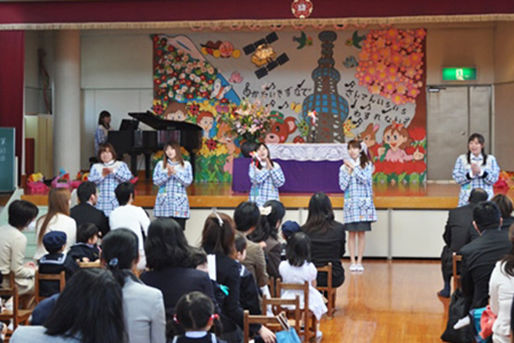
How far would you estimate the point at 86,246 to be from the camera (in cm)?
562

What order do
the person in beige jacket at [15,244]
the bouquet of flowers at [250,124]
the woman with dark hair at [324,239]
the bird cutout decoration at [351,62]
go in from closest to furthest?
Result: 1. the person in beige jacket at [15,244]
2. the woman with dark hair at [324,239]
3. the bouquet of flowers at [250,124]
4. the bird cutout decoration at [351,62]

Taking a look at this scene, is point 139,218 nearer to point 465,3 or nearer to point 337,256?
point 337,256

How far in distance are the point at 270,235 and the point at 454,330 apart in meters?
1.50

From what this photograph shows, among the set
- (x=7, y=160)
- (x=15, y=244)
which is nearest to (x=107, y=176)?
(x=7, y=160)

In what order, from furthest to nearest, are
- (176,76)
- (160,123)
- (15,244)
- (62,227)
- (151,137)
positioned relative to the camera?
(176,76), (160,123), (151,137), (62,227), (15,244)

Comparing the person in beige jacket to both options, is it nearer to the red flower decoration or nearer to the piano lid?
the piano lid

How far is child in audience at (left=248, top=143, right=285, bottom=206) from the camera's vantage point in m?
8.97

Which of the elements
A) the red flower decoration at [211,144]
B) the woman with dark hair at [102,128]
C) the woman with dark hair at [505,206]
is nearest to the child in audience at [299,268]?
the woman with dark hair at [505,206]

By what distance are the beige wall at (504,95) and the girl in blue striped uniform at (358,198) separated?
17.4ft

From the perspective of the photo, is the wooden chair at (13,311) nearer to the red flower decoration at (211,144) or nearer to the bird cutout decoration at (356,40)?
the red flower decoration at (211,144)

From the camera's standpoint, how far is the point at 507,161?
13.7 meters

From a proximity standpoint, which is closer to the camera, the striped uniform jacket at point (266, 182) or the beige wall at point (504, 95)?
the striped uniform jacket at point (266, 182)

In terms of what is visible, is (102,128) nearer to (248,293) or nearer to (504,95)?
(504,95)

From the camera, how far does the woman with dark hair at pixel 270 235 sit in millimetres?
5664
